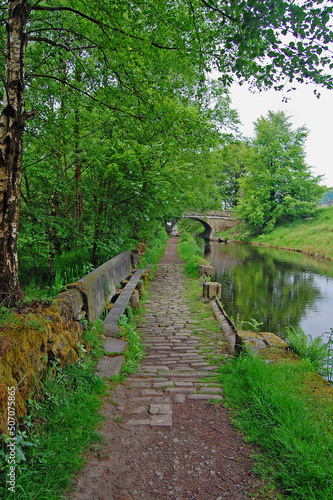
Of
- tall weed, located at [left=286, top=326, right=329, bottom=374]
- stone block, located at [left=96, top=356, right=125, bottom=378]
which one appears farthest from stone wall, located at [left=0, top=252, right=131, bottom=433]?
tall weed, located at [left=286, top=326, right=329, bottom=374]

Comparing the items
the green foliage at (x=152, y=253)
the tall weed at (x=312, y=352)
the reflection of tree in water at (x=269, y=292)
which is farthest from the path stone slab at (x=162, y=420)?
the green foliage at (x=152, y=253)

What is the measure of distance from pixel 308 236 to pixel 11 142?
2739cm

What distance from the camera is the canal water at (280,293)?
8.48 meters

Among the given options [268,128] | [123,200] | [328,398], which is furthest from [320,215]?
[328,398]

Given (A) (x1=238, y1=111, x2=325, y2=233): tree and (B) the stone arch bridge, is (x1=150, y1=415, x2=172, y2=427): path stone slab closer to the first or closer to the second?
(A) (x1=238, y1=111, x2=325, y2=233): tree

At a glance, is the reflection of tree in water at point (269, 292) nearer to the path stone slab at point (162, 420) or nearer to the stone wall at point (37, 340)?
the path stone slab at point (162, 420)

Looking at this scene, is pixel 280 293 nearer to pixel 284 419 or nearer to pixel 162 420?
pixel 284 419

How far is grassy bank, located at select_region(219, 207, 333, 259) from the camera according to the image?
22625 mm

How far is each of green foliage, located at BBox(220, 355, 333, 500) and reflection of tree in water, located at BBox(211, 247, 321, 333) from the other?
16.5 feet

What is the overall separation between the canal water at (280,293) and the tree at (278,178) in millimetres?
12898

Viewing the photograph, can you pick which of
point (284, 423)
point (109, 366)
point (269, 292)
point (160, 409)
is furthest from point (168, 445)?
point (269, 292)

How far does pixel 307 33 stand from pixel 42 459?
13.9 ft

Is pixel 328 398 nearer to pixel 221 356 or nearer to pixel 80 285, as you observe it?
pixel 221 356

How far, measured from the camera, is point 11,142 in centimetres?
254
